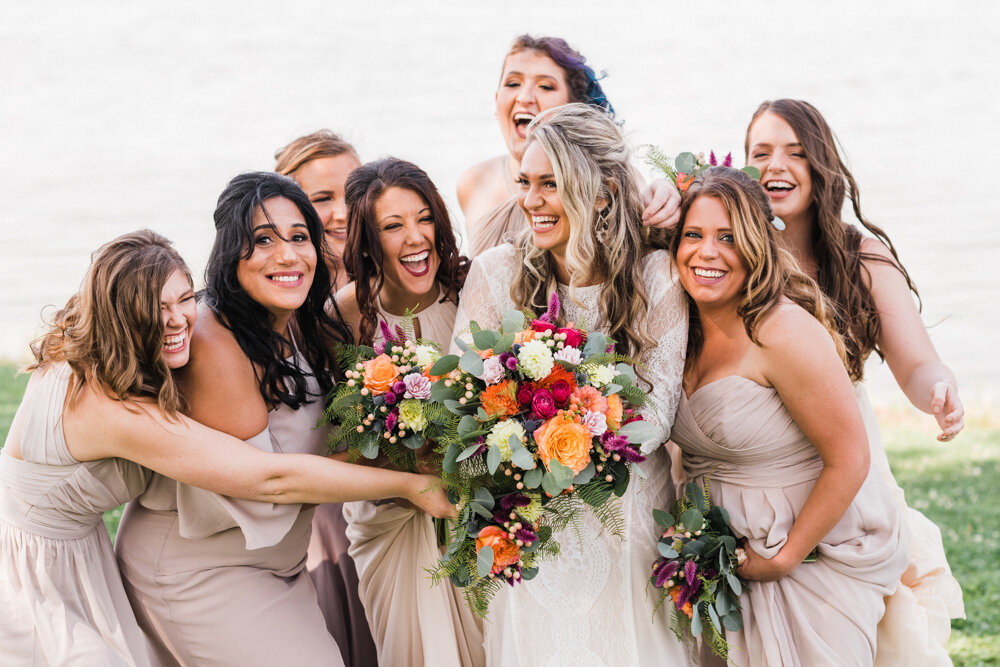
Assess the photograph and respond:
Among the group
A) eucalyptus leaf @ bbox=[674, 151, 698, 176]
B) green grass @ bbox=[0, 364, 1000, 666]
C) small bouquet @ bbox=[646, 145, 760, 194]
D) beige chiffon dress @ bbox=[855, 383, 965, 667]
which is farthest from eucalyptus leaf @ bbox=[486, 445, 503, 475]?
green grass @ bbox=[0, 364, 1000, 666]

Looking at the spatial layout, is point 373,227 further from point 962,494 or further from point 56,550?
point 962,494

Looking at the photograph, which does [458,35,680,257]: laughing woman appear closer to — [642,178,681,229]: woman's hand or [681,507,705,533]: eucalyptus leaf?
[642,178,681,229]: woman's hand

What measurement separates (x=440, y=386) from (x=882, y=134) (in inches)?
973

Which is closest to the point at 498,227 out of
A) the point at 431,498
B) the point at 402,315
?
the point at 402,315

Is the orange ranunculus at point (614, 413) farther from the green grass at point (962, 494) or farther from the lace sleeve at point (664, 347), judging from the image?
the green grass at point (962, 494)

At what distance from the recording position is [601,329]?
4.41 m

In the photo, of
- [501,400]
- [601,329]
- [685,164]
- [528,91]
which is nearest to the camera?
[501,400]

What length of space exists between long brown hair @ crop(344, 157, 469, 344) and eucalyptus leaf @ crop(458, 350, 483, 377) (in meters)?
1.32

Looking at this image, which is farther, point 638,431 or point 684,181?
point 684,181

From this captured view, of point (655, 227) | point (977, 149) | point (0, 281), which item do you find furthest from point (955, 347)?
point (0, 281)

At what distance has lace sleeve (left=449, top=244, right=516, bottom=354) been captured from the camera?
4602 millimetres

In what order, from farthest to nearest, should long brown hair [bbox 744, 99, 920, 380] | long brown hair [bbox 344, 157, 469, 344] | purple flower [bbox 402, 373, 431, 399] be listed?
long brown hair [bbox 744, 99, 920, 380]
long brown hair [bbox 344, 157, 469, 344]
purple flower [bbox 402, 373, 431, 399]

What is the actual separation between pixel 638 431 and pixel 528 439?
1.40 ft

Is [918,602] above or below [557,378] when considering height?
below
